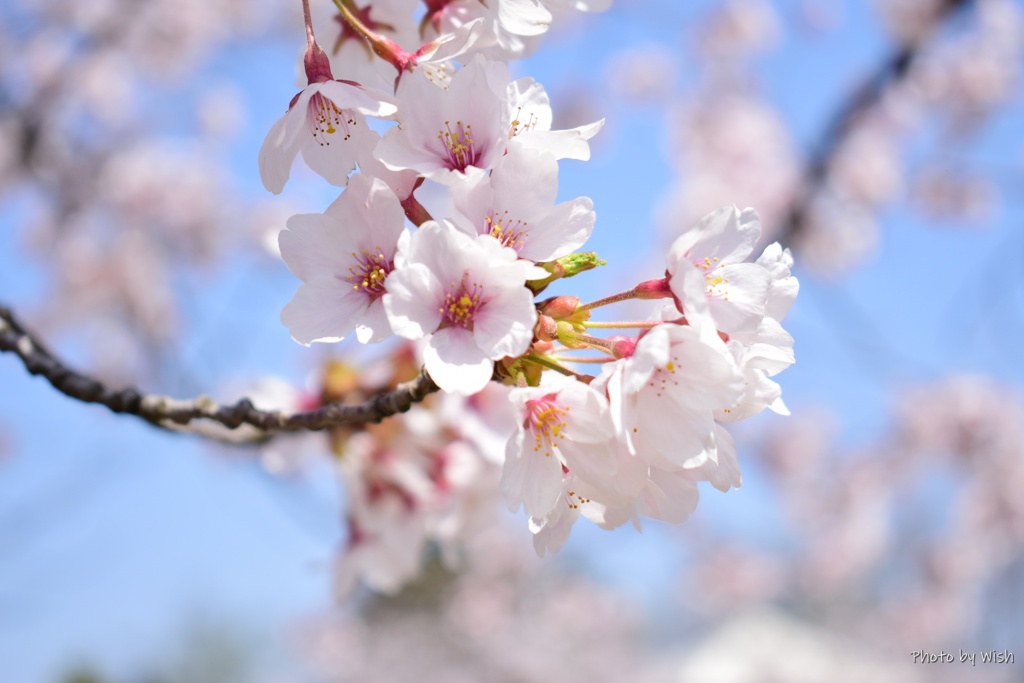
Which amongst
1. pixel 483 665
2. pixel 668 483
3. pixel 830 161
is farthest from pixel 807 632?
pixel 668 483

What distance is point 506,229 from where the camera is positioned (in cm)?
75

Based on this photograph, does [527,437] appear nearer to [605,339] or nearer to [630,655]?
[605,339]

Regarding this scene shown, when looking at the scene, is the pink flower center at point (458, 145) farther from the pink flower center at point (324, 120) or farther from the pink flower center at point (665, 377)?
the pink flower center at point (665, 377)

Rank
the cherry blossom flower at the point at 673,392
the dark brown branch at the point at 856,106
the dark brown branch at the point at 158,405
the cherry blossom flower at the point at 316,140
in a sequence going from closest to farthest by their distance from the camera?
1. the cherry blossom flower at the point at 673,392
2. the cherry blossom flower at the point at 316,140
3. the dark brown branch at the point at 158,405
4. the dark brown branch at the point at 856,106

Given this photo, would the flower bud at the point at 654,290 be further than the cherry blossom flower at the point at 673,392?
Yes

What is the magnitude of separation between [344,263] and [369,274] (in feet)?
0.09

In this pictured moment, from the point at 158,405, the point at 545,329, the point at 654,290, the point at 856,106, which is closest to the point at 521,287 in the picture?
the point at 545,329

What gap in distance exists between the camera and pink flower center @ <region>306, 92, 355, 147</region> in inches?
30.4

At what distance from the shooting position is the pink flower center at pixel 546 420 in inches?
28.3

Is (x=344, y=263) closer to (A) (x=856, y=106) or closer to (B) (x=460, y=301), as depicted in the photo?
(B) (x=460, y=301)

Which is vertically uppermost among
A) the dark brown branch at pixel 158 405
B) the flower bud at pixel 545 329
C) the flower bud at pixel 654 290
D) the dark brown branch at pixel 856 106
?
the dark brown branch at pixel 856 106

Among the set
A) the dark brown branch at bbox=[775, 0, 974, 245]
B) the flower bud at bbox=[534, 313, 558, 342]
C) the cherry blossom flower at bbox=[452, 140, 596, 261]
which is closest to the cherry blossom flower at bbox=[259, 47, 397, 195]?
the cherry blossom flower at bbox=[452, 140, 596, 261]

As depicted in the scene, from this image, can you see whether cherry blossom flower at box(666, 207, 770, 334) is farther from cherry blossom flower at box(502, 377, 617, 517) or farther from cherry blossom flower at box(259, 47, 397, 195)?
cherry blossom flower at box(259, 47, 397, 195)

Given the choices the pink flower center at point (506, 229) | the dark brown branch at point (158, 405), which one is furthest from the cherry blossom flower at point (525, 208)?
the dark brown branch at point (158, 405)
